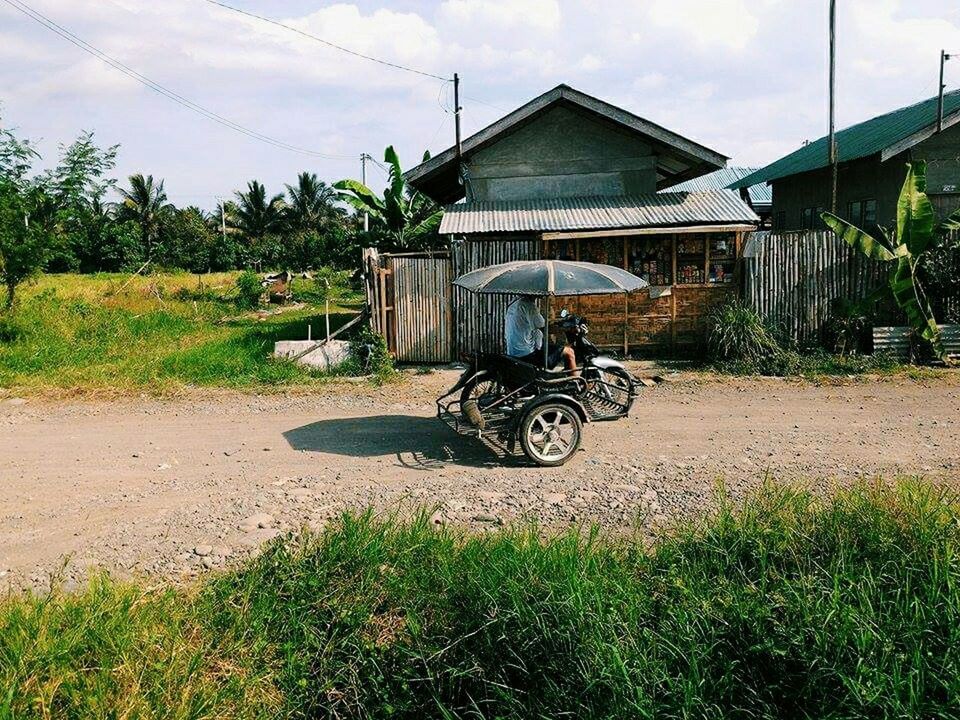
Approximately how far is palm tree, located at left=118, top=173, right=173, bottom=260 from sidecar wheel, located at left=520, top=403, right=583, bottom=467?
4936 centimetres

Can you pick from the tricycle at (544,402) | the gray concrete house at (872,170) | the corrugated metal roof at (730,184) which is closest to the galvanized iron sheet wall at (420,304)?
the tricycle at (544,402)

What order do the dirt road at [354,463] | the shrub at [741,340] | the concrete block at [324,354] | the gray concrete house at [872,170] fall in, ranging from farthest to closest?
the gray concrete house at [872,170] → the concrete block at [324,354] → the shrub at [741,340] → the dirt road at [354,463]

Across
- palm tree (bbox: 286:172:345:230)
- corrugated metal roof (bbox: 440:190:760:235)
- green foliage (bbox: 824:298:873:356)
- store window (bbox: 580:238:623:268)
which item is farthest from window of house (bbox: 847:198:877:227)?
palm tree (bbox: 286:172:345:230)

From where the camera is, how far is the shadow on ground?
827cm

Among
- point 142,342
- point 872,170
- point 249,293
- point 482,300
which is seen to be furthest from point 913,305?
point 249,293

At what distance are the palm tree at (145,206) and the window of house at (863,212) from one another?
43.5 m

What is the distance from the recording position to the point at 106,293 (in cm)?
2212

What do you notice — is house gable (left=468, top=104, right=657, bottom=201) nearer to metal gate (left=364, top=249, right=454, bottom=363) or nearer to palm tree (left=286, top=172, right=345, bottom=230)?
metal gate (left=364, top=249, right=454, bottom=363)

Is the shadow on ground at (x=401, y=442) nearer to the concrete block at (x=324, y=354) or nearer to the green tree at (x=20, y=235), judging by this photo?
the concrete block at (x=324, y=354)

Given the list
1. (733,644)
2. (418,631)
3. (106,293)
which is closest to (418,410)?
(418,631)

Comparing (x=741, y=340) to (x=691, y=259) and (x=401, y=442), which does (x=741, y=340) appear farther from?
(x=401, y=442)

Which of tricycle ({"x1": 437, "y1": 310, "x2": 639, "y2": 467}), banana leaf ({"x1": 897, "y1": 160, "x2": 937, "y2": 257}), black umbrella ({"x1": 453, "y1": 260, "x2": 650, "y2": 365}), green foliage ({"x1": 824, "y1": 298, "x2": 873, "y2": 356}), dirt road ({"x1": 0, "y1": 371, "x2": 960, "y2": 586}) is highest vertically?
Result: banana leaf ({"x1": 897, "y1": 160, "x2": 937, "y2": 257})

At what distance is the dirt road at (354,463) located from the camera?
6328mm

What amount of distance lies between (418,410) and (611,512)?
4567 millimetres
